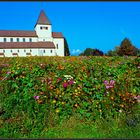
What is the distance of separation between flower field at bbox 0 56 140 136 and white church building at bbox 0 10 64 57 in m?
68.1

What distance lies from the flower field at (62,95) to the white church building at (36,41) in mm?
68142

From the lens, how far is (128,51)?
6319cm

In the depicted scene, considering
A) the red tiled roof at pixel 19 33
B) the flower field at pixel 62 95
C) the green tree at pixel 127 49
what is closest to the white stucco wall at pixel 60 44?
the red tiled roof at pixel 19 33

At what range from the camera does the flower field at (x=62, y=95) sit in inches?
165

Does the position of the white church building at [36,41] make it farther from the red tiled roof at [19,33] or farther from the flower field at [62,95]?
the flower field at [62,95]

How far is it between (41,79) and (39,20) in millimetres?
85266

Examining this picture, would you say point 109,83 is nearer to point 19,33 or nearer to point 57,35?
point 57,35

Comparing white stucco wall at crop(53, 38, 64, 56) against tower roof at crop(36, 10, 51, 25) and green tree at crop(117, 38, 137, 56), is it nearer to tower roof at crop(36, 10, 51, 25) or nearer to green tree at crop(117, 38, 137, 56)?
tower roof at crop(36, 10, 51, 25)

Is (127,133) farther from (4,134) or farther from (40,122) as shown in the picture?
(4,134)

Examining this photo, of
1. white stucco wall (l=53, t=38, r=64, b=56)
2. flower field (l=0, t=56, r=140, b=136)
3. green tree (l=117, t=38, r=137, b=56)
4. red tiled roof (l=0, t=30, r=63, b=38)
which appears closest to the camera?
flower field (l=0, t=56, r=140, b=136)

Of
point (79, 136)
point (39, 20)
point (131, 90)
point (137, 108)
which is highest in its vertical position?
point (39, 20)

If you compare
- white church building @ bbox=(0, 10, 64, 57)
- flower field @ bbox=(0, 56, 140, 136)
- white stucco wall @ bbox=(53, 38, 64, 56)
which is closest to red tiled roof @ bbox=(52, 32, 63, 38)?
white church building @ bbox=(0, 10, 64, 57)

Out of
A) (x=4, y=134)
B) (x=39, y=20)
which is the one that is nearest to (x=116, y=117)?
(x=4, y=134)

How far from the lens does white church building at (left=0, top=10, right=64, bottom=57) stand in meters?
74.3
